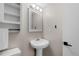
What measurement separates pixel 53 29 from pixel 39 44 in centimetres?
31

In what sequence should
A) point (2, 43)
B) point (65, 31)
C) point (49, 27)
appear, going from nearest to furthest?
point (2, 43)
point (65, 31)
point (49, 27)

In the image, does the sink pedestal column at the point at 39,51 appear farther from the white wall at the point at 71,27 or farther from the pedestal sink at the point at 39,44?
the white wall at the point at 71,27

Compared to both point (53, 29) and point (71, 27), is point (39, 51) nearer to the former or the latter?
point (53, 29)

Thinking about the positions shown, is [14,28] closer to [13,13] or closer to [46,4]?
[13,13]

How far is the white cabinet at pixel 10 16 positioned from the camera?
3.01 feet

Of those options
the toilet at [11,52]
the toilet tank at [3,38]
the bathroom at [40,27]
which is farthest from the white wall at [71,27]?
the toilet tank at [3,38]

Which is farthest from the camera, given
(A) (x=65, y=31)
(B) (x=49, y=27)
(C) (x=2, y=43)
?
(B) (x=49, y=27)

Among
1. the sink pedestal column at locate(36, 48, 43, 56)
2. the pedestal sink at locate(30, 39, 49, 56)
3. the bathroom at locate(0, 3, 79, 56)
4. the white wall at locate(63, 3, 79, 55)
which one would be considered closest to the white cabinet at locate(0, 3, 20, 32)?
the bathroom at locate(0, 3, 79, 56)

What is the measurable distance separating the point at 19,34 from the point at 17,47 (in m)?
0.18

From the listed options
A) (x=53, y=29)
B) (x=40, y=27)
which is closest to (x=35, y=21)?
(x=40, y=27)

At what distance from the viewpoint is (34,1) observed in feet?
3.31

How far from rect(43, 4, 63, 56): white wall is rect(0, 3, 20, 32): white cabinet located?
40cm

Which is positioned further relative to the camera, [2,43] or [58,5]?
[58,5]

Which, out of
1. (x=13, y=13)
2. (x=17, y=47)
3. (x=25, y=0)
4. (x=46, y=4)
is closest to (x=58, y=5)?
(x=46, y=4)
